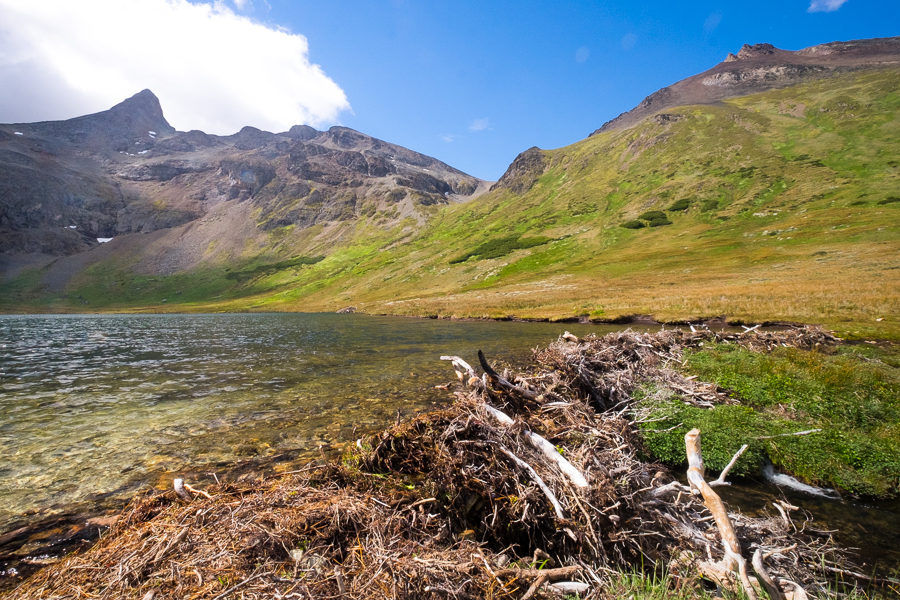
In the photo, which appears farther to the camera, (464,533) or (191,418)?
(191,418)

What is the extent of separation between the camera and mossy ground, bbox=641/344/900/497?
8305 mm

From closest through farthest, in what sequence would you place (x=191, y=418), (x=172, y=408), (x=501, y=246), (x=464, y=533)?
(x=464, y=533) < (x=191, y=418) < (x=172, y=408) < (x=501, y=246)

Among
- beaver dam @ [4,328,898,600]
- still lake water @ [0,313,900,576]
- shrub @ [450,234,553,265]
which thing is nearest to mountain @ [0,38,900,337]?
shrub @ [450,234,553,265]

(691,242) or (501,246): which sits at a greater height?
(501,246)

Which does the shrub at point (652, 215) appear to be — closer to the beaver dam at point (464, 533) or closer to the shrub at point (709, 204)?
the shrub at point (709, 204)

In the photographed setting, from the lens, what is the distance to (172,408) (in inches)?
543

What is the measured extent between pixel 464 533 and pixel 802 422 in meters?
11.1

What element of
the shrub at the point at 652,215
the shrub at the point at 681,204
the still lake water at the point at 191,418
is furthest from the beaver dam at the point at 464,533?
the shrub at the point at 681,204

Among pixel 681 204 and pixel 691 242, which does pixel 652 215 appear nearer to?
pixel 681 204

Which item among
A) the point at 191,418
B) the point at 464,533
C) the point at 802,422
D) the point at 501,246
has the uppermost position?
the point at 501,246

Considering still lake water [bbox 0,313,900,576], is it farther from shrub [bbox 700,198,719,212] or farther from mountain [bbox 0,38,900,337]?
shrub [bbox 700,198,719,212]

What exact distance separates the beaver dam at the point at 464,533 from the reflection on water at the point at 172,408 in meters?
4.51

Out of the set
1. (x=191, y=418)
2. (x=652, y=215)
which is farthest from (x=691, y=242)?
(x=191, y=418)

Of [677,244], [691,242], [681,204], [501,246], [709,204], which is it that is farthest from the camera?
[501,246]
